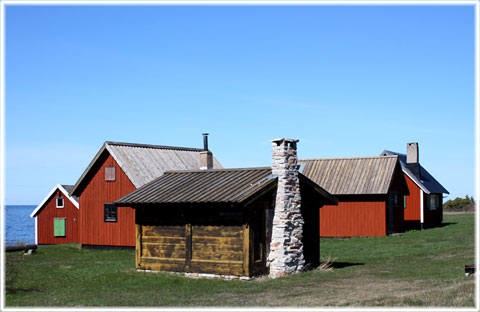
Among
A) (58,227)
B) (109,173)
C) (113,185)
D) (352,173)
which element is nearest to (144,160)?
(109,173)

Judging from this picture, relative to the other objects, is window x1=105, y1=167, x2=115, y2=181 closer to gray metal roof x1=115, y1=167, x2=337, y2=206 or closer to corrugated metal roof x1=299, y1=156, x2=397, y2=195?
gray metal roof x1=115, y1=167, x2=337, y2=206

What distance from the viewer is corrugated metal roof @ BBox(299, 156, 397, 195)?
Answer: 39.3 meters

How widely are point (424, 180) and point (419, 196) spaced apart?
2.88 m

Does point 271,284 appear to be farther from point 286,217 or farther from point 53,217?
point 53,217

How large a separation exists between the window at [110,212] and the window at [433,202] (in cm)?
2683

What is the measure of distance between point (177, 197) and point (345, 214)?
66.5 ft

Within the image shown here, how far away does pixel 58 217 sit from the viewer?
42312 millimetres

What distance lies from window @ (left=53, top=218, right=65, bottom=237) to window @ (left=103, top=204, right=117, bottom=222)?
29.4 feet

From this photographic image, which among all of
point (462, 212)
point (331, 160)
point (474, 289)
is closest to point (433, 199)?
point (331, 160)

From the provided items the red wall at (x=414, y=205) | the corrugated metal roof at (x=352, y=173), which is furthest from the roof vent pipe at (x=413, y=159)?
the corrugated metal roof at (x=352, y=173)

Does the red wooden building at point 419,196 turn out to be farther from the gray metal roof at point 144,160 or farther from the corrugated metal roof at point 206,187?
the corrugated metal roof at point 206,187

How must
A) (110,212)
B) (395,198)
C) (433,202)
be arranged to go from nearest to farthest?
1. (110,212)
2. (395,198)
3. (433,202)

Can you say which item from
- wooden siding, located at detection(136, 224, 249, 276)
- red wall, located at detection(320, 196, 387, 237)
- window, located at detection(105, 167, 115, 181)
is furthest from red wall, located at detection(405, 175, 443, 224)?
wooden siding, located at detection(136, 224, 249, 276)

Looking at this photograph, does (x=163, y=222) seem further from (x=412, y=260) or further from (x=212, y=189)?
(x=412, y=260)
